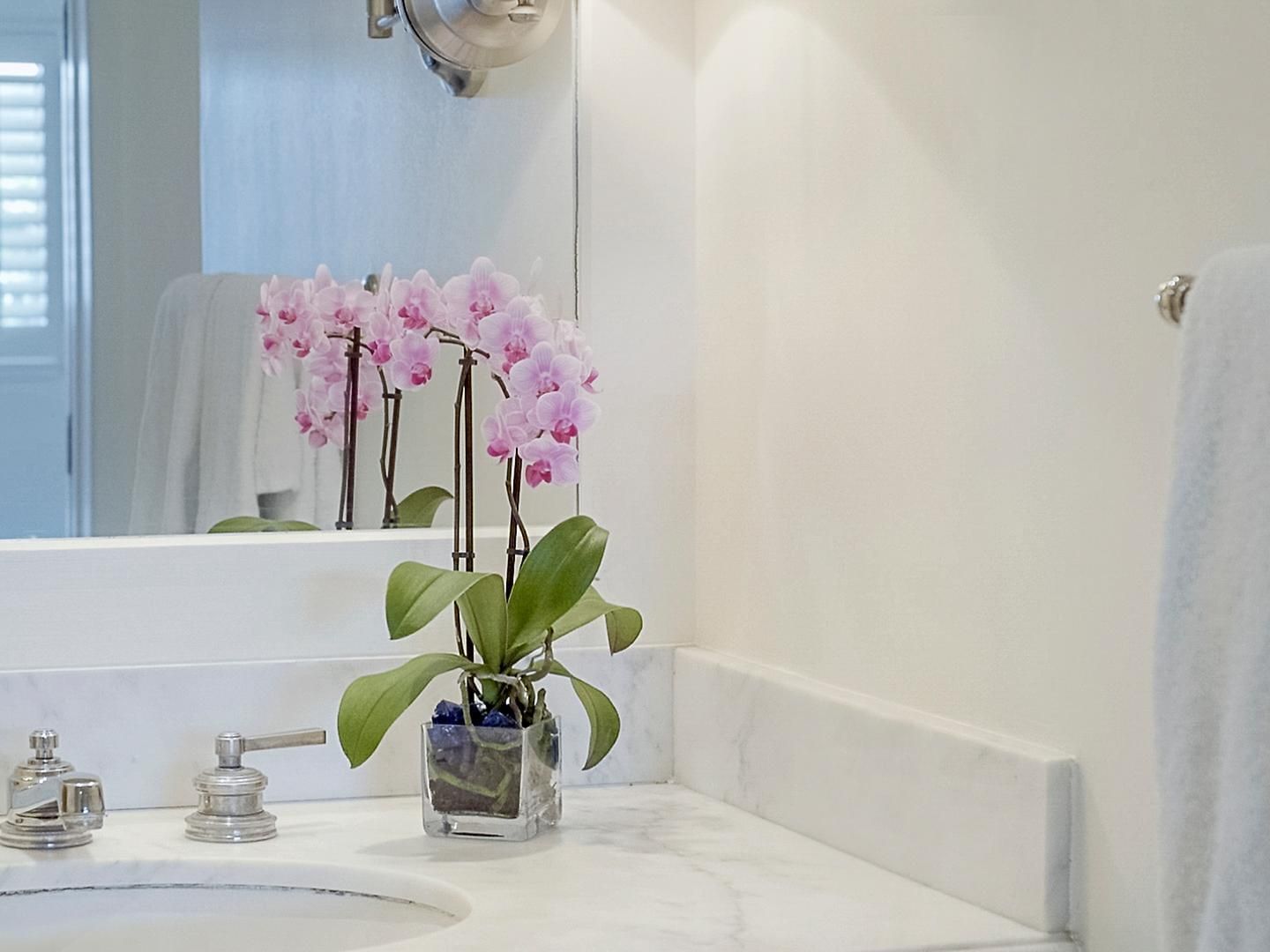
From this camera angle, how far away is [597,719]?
4.35ft

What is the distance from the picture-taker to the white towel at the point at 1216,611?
0.72 m

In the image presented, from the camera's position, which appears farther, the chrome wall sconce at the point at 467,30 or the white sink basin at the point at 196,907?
the chrome wall sconce at the point at 467,30

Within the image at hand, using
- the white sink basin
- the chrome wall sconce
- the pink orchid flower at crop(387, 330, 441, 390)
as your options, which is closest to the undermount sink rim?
the white sink basin

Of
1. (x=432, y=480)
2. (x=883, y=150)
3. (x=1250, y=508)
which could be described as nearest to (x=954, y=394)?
(x=883, y=150)

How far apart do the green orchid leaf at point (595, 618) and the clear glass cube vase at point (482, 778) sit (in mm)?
68

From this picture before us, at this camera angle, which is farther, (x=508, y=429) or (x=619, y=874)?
(x=508, y=429)

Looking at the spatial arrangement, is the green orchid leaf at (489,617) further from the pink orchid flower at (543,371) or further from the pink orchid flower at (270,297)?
the pink orchid flower at (270,297)

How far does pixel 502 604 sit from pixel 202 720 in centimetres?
31

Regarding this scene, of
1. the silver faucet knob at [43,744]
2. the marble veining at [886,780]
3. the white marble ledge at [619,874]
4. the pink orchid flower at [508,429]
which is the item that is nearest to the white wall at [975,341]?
the marble veining at [886,780]

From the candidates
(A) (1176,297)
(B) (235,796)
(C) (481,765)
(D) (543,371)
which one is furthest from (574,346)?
(A) (1176,297)

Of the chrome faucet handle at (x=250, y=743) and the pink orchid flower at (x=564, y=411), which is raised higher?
the pink orchid flower at (x=564, y=411)

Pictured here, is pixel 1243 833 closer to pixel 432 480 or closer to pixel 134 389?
pixel 432 480

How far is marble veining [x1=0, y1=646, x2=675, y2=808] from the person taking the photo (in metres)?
1.37

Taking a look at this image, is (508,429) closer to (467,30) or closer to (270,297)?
(270,297)
